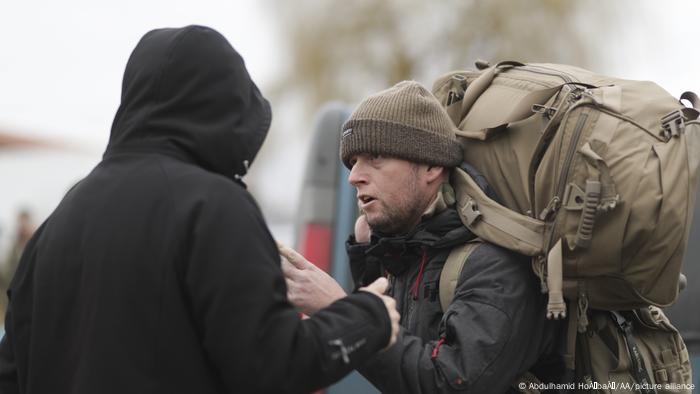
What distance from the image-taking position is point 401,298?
3.11 meters

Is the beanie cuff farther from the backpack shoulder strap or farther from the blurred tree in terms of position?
the blurred tree

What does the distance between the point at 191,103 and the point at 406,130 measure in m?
0.97

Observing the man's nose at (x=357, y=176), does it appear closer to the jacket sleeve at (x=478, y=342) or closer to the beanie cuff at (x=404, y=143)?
the beanie cuff at (x=404, y=143)

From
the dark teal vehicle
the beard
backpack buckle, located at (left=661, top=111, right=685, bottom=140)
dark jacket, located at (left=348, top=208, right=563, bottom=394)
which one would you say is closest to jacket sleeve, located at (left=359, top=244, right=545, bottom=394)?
dark jacket, located at (left=348, top=208, right=563, bottom=394)

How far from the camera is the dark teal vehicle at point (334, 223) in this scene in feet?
14.6

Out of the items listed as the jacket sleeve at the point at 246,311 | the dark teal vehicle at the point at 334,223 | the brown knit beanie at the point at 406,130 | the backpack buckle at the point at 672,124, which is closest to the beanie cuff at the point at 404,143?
the brown knit beanie at the point at 406,130

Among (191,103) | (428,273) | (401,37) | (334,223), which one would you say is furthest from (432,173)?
(401,37)

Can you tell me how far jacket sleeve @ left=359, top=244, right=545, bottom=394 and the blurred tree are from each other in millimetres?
15309

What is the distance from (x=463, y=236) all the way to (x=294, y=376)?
1.02 meters

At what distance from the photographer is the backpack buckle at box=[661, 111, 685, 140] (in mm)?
2768

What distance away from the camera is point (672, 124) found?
2775mm

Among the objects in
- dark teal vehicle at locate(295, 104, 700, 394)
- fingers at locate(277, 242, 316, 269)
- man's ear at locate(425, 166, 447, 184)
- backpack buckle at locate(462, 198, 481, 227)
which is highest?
man's ear at locate(425, 166, 447, 184)

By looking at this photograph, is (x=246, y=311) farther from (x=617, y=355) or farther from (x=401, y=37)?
(x=401, y=37)

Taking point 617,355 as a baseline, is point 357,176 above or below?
above
